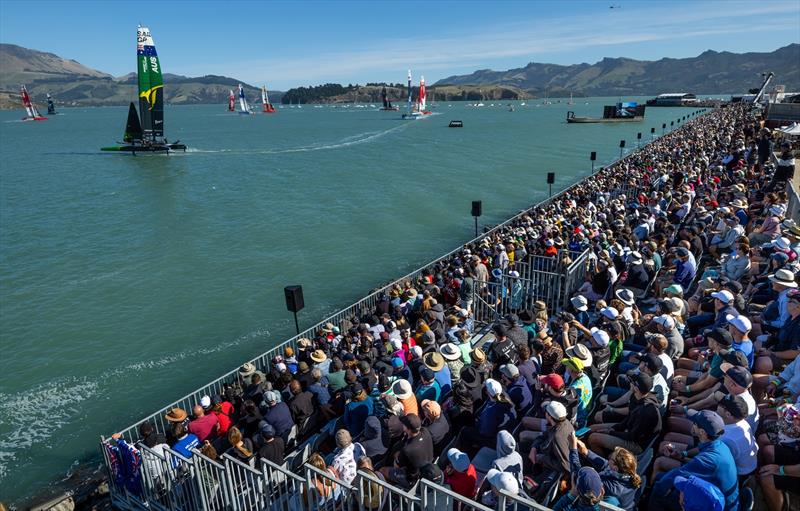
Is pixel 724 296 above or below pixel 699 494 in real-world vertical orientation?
above

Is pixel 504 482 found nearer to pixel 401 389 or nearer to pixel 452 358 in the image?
pixel 401 389

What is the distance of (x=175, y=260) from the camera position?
82.5 feet

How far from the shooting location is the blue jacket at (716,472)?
4203 mm

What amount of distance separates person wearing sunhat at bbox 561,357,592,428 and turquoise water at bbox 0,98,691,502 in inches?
438

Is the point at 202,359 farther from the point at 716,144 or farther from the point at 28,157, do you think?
the point at 28,157

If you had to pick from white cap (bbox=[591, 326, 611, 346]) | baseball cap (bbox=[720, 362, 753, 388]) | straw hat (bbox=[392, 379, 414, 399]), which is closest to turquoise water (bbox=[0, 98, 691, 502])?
straw hat (bbox=[392, 379, 414, 399])

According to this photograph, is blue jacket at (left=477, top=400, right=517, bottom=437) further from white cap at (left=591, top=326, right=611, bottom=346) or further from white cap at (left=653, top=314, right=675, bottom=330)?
white cap at (left=653, top=314, right=675, bottom=330)

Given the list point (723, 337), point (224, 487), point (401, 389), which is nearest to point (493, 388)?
point (401, 389)

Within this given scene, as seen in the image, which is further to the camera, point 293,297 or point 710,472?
point 293,297

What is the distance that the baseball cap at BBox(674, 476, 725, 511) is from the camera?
3.99m

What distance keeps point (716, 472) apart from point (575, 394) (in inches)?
72.1

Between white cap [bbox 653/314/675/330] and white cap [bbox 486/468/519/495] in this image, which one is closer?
white cap [bbox 486/468/519/495]

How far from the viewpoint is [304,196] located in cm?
4044

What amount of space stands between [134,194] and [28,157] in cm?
4272
